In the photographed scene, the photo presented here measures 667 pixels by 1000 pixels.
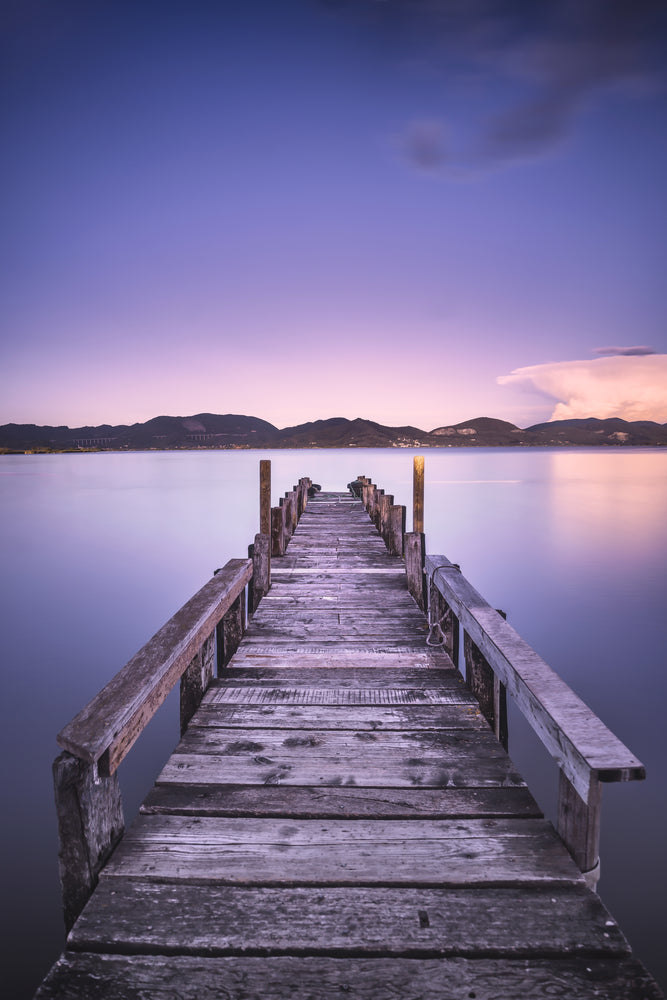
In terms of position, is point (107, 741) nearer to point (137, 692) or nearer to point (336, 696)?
point (137, 692)

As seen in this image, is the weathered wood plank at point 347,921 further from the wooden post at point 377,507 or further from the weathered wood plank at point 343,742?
the wooden post at point 377,507

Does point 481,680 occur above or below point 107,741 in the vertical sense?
below

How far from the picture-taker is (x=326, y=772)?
316 cm

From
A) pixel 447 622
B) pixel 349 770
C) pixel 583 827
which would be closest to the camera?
pixel 583 827

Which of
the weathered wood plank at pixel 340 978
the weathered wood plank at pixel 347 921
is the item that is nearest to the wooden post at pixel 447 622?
the weathered wood plank at pixel 347 921

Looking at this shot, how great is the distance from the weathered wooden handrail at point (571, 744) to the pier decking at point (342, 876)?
0.54 feet

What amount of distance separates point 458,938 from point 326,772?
121 cm

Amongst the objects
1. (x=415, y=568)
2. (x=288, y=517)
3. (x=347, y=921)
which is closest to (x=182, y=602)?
(x=288, y=517)

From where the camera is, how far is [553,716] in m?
2.53

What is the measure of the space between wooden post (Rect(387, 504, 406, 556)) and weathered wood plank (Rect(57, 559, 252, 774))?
515 centimetres

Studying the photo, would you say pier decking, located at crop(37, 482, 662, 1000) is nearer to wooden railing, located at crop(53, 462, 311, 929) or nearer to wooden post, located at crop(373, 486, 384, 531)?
wooden railing, located at crop(53, 462, 311, 929)

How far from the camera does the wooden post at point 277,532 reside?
923 cm

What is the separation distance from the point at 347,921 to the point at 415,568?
4.95m

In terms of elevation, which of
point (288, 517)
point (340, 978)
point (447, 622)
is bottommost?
point (340, 978)
